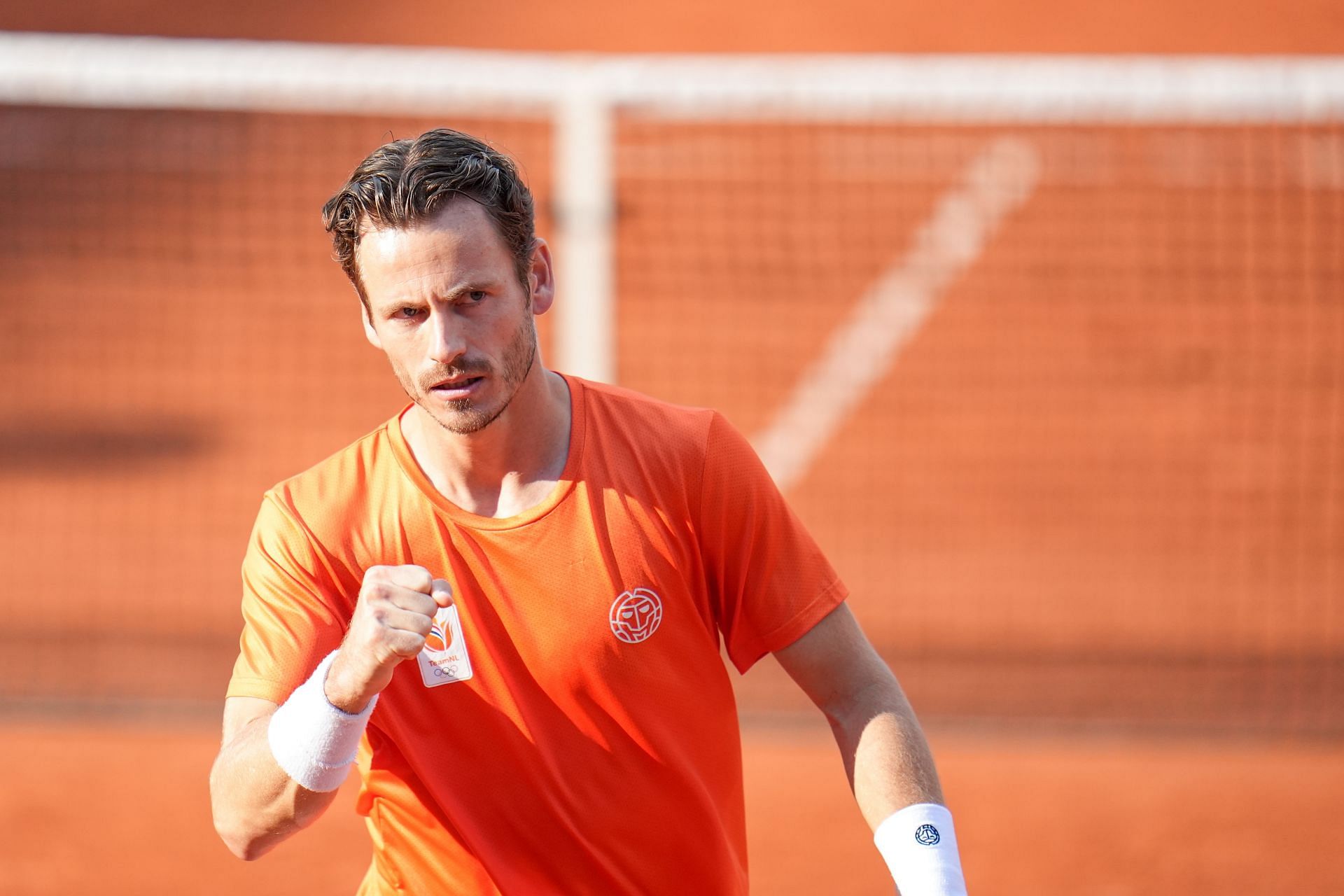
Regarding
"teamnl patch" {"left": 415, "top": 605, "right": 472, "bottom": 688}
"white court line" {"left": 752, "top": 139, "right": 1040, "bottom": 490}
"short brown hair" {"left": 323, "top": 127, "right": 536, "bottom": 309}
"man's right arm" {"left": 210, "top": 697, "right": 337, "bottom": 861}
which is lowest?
"man's right arm" {"left": 210, "top": 697, "right": 337, "bottom": 861}

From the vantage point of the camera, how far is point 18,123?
18.9 meters

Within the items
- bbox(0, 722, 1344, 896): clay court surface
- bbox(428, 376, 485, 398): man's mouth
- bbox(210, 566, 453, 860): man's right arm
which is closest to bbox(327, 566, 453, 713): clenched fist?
bbox(210, 566, 453, 860): man's right arm

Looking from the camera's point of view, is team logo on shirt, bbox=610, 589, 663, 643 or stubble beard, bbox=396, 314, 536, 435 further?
team logo on shirt, bbox=610, 589, 663, 643

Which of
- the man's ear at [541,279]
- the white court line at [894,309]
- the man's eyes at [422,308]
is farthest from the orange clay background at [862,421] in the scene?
the man's eyes at [422,308]

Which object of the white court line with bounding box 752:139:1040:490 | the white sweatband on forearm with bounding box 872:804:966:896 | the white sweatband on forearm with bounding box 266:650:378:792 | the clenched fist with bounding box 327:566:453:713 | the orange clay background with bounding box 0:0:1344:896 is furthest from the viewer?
the white court line with bounding box 752:139:1040:490

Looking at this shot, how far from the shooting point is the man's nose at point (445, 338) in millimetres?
2953

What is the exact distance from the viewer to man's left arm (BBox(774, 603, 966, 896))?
2965 mm

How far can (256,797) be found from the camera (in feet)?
9.27

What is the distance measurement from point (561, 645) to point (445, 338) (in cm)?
69

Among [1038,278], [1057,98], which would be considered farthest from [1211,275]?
[1057,98]

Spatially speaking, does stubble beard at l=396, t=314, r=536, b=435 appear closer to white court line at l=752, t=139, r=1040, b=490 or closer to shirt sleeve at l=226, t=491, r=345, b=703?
shirt sleeve at l=226, t=491, r=345, b=703

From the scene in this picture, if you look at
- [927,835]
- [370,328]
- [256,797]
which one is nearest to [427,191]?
[370,328]

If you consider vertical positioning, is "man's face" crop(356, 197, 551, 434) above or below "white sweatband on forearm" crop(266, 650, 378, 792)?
above

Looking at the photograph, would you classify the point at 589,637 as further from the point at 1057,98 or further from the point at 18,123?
the point at 18,123
